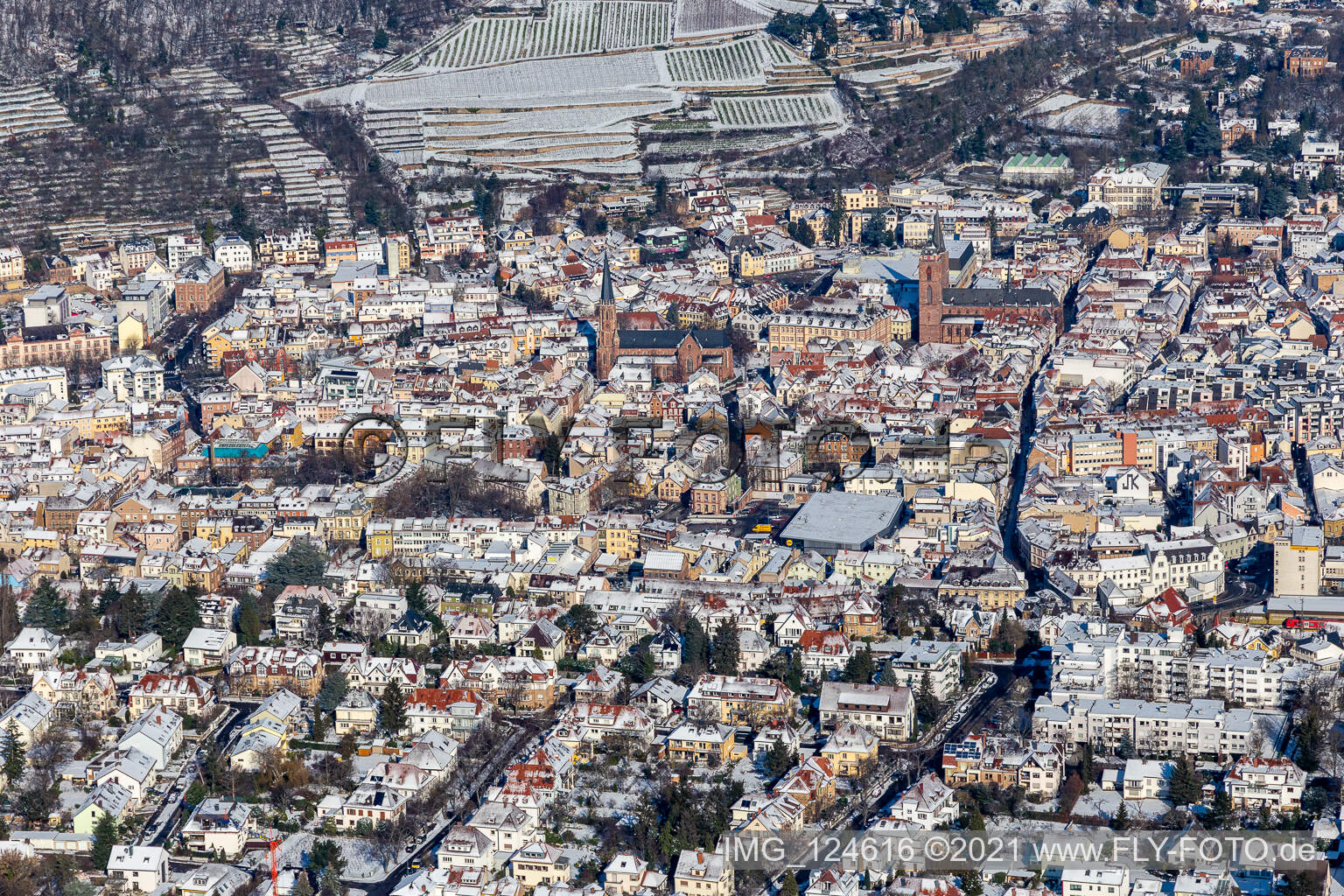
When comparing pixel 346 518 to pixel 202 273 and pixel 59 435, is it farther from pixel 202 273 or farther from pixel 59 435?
pixel 202 273

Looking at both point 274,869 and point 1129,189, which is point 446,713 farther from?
point 1129,189

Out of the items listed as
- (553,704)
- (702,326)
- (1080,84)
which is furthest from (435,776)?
(1080,84)

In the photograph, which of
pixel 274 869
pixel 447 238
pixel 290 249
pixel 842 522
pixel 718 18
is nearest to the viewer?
pixel 274 869

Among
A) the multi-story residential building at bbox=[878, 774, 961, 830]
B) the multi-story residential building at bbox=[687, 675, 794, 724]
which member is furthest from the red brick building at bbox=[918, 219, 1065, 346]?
the multi-story residential building at bbox=[878, 774, 961, 830]

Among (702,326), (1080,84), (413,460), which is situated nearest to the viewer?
(413,460)

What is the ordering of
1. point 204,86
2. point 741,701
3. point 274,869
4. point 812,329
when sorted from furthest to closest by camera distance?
point 204,86 < point 812,329 < point 741,701 < point 274,869

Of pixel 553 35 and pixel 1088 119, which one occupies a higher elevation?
pixel 553 35

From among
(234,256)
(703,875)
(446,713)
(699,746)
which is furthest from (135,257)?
(703,875)
